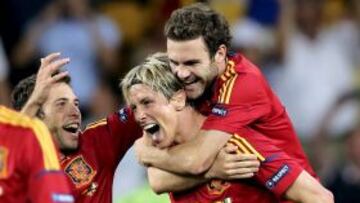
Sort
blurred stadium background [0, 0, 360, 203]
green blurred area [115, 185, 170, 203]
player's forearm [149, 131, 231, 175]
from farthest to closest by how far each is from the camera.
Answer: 1. blurred stadium background [0, 0, 360, 203]
2. green blurred area [115, 185, 170, 203]
3. player's forearm [149, 131, 231, 175]

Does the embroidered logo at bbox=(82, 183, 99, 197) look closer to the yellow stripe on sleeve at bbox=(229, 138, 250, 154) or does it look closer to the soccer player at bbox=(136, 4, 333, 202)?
the soccer player at bbox=(136, 4, 333, 202)

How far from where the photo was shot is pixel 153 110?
6.31 m

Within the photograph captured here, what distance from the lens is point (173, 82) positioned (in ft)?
20.7

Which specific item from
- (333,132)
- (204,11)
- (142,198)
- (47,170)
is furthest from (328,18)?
(47,170)

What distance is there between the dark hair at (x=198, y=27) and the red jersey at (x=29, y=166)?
4.39 feet

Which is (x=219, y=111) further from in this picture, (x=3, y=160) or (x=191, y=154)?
(x=3, y=160)

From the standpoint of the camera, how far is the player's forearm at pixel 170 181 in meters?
6.33

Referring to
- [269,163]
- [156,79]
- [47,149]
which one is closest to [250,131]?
[269,163]

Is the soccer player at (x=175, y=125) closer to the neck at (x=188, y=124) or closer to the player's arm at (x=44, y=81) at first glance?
the neck at (x=188, y=124)

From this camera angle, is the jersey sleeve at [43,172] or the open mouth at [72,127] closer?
the jersey sleeve at [43,172]

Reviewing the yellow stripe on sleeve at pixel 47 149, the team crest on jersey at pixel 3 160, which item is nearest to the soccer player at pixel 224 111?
the yellow stripe on sleeve at pixel 47 149

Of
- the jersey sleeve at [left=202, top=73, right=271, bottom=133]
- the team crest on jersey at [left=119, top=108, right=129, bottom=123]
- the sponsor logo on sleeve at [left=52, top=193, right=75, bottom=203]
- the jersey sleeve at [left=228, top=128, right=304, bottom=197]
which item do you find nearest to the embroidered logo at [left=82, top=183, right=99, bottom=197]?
the team crest on jersey at [left=119, top=108, right=129, bottom=123]

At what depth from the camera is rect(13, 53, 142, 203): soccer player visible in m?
6.40

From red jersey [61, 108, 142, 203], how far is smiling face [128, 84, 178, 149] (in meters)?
0.40
